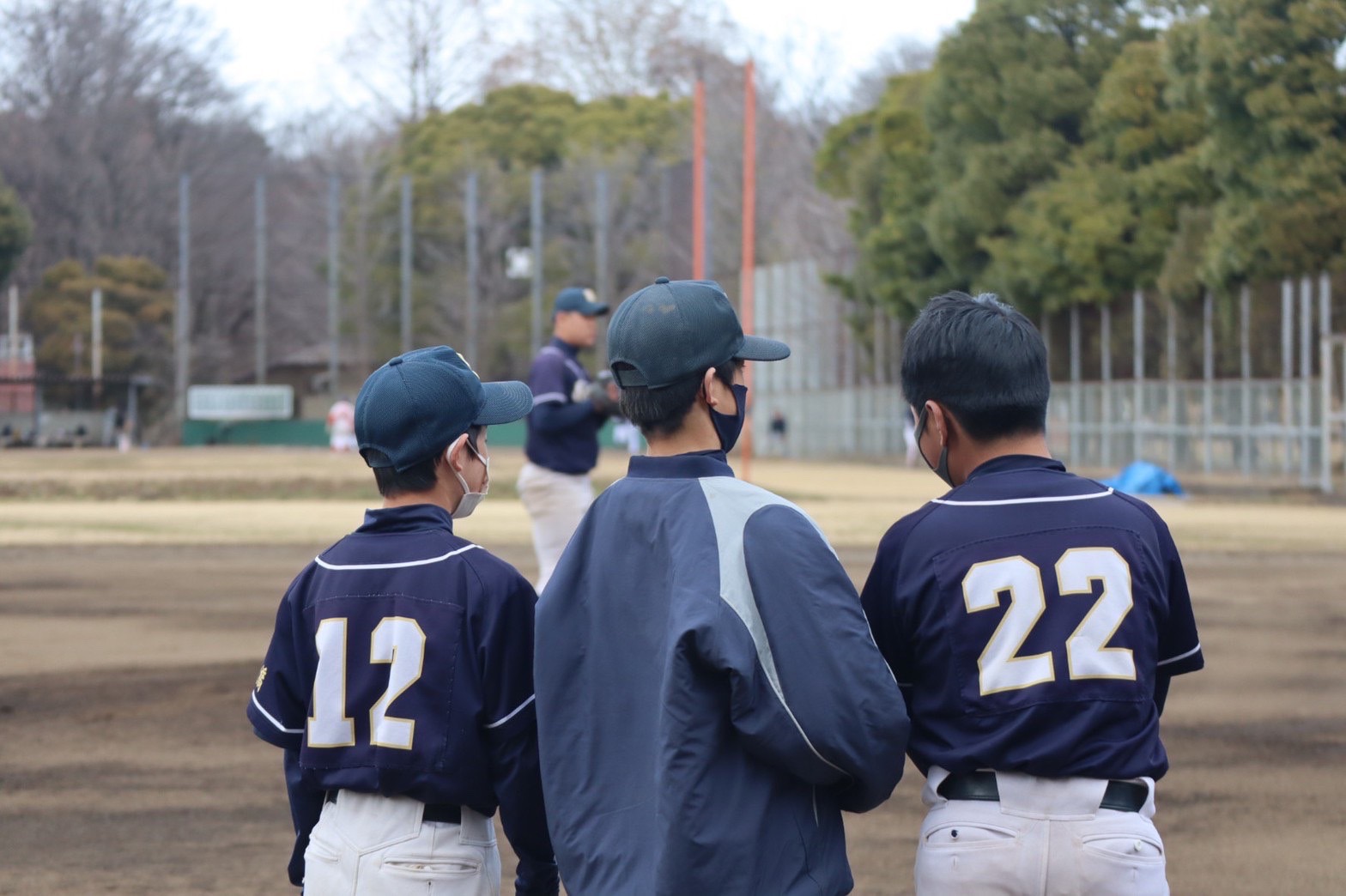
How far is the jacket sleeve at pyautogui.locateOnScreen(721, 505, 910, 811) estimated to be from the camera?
2.47 m

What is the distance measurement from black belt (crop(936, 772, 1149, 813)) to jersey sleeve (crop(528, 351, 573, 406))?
6494mm

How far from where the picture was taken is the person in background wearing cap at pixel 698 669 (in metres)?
2.48

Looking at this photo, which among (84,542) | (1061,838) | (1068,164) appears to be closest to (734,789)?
(1061,838)

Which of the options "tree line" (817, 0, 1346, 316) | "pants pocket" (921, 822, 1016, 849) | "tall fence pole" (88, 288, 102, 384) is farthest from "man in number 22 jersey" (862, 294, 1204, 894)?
"tall fence pole" (88, 288, 102, 384)

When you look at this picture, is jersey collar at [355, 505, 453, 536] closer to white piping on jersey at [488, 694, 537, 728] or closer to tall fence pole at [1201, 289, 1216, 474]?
white piping on jersey at [488, 694, 537, 728]

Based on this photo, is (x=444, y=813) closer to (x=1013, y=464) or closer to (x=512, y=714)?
(x=512, y=714)

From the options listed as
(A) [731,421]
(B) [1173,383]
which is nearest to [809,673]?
(A) [731,421]

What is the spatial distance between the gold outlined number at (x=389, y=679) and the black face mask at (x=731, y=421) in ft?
2.17

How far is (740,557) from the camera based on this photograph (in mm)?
2531

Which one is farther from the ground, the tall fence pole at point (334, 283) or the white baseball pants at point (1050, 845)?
the tall fence pole at point (334, 283)

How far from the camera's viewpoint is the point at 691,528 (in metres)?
2.58

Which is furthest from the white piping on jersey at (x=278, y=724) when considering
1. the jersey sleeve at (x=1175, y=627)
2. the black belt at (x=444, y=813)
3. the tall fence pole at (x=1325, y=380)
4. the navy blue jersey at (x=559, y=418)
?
the tall fence pole at (x=1325, y=380)

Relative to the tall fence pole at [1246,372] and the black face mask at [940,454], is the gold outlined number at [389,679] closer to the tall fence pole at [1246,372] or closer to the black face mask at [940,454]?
the black face mask at [940,454]

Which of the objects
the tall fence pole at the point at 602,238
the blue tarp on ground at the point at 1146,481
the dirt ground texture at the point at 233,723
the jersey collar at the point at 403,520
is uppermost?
the tall fence pole at the point at 602,238
